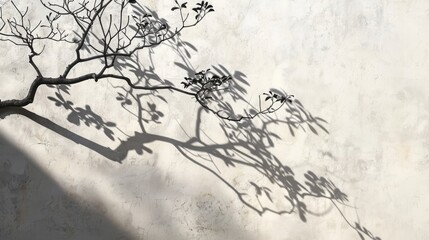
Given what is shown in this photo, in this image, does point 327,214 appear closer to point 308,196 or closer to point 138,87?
point 308,196

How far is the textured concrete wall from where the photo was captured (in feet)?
11.6

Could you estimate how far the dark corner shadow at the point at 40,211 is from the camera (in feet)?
11.6

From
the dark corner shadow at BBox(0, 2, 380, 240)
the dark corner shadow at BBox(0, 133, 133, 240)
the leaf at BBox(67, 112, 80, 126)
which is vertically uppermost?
the dark corner shadow at BBox(0, 2, 380, 240)

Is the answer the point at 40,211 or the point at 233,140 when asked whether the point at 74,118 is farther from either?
the point at 233,140

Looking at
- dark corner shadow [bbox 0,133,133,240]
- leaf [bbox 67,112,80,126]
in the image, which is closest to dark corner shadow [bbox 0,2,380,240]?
leaf [bbox 67,112,80,126]

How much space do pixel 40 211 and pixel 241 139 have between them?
4.43ft

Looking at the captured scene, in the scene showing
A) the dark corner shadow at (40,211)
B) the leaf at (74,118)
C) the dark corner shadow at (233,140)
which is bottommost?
the dark corner shadow at (40,211)

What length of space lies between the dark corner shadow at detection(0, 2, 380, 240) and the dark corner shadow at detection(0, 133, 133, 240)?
32 centimetres

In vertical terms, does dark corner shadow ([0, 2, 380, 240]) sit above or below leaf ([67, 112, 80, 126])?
above

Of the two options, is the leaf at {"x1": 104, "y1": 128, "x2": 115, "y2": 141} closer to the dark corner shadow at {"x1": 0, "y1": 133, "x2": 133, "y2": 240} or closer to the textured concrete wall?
the textured concrete wall

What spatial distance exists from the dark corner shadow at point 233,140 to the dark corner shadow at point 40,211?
322 mm

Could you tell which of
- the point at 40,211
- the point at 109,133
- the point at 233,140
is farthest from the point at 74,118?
the point at 233,140

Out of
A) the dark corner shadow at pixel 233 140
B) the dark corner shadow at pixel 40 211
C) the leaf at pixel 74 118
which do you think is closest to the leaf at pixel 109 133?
the dark corner shadow at pixel 233 140

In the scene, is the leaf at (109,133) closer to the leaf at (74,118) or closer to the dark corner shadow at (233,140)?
the dark corner shadow at (233,140)
